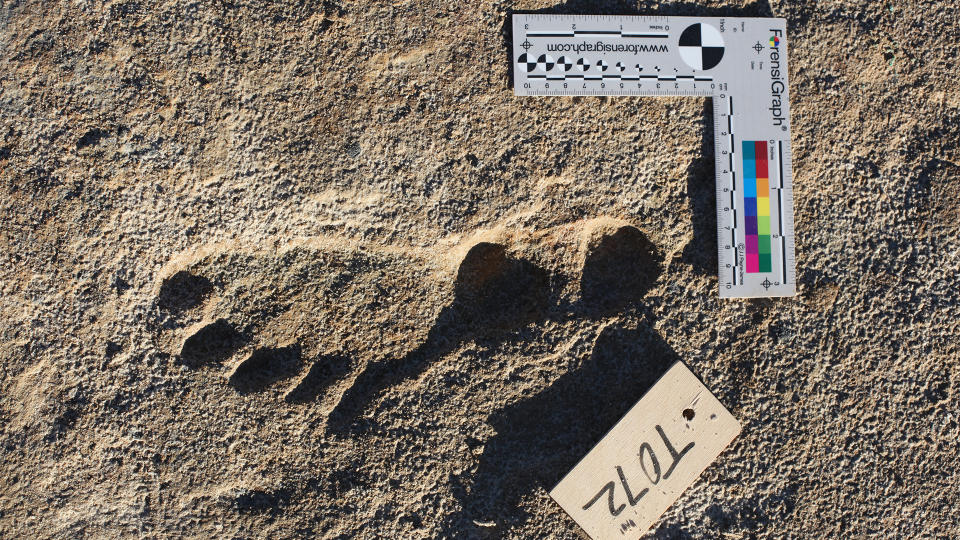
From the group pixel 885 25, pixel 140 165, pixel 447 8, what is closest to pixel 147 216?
pixel 140 165

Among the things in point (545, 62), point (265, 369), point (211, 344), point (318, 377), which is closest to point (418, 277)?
point (318, 377)

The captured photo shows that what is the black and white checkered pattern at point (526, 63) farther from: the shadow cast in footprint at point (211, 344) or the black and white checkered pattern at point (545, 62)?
the shadow cast in footprint at point (211, 344)

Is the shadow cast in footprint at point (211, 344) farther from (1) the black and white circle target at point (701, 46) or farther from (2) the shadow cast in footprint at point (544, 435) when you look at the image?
(1) the black and white circle target at point (701, 46)

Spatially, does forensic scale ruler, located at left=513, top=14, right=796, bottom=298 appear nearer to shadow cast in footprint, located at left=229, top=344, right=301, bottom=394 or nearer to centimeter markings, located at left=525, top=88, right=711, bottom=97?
centimeter markings, located at left=525, top=88, right=711, bottom=97

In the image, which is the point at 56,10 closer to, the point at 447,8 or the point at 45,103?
the point at 45,103

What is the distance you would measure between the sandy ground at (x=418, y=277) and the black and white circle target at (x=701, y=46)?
0.07 m

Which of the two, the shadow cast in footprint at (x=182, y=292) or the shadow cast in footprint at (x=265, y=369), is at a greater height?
the shadow cast in footprint at (x=182, y=292)

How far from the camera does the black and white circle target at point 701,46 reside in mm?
1687

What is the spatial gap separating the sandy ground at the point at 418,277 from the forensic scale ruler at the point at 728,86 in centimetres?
6

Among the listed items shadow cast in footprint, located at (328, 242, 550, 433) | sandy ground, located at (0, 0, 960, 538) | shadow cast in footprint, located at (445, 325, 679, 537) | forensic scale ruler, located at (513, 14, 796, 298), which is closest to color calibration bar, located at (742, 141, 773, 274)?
forensic scale ruler, located at (513, 14, 796, 298)

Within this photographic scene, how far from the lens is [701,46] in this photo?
1.69 meters

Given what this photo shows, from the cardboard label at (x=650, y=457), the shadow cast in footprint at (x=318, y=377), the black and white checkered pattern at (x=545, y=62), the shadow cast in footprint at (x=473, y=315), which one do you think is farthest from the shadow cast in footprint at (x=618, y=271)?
the shadow cast in footprint at (x=318, y=377)

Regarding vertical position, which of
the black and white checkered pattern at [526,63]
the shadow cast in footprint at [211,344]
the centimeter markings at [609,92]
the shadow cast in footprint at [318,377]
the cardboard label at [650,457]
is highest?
the black and white checkered pattern at [526,63]

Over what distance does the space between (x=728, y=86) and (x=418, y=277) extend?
44.1 inches
